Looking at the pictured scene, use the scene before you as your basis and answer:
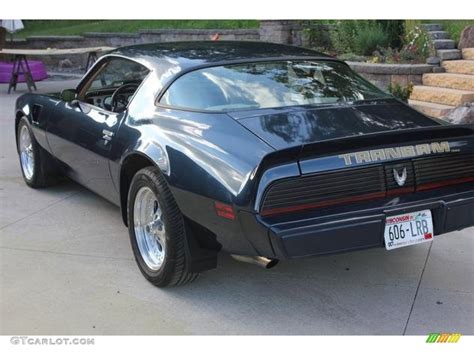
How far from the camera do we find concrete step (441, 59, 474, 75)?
801 cm

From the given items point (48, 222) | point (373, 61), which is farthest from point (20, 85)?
point (48, 222)

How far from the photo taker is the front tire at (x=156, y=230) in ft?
11.3

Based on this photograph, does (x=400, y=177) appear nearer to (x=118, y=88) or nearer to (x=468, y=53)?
(x=118, y=88)

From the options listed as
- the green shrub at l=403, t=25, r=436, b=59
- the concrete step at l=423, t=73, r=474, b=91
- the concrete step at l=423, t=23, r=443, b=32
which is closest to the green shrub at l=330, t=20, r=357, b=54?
the green shrub at l=403, t=25, r=436, b=59

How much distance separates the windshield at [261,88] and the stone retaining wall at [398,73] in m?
4.40

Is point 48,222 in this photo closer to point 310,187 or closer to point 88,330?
point 88,330

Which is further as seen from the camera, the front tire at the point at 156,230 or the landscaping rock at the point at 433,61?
the landscaping rock at the point at 433,61

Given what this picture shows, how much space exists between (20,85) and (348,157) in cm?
1183

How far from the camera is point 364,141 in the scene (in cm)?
317

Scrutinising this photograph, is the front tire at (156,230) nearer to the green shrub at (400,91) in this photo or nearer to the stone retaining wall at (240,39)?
the green shrub at (400,91)

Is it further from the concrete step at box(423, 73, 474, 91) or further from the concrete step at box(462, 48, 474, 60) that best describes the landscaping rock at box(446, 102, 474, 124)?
the concrete step at box(462, 48, 474, 60)

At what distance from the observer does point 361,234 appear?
303cm

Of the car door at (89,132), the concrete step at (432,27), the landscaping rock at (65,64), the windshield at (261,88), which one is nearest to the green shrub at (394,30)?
the concrete step at (432,27)
